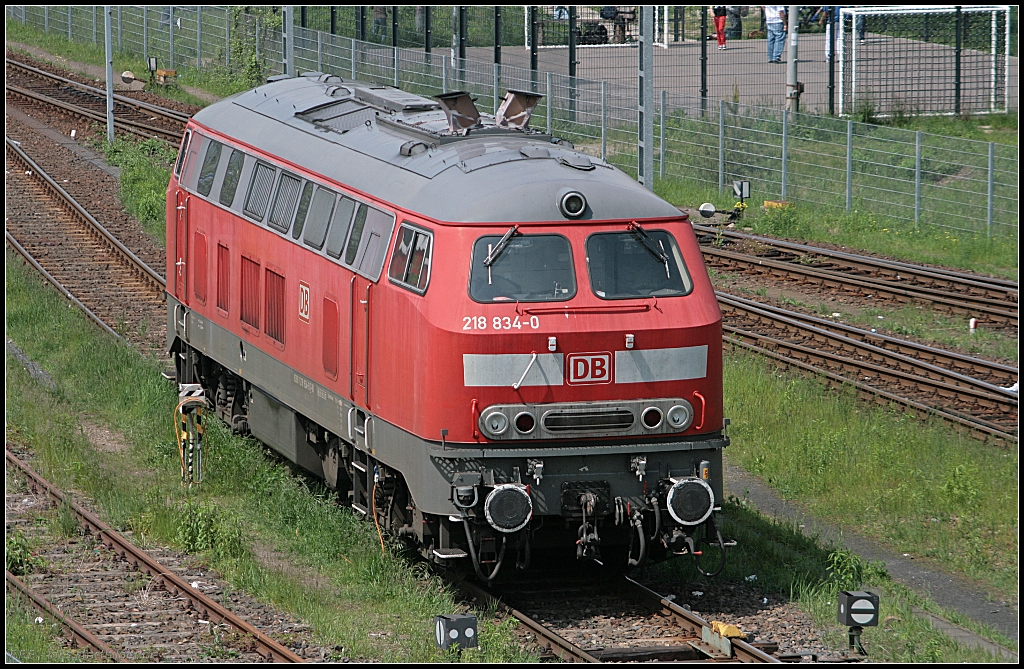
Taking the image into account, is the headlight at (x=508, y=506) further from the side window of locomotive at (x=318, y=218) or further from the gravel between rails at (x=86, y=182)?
the gravel between rails at (x=86, y=182)

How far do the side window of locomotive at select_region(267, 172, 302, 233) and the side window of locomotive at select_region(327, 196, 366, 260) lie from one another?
1.03m

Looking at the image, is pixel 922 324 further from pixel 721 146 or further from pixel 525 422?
pixel 525 422

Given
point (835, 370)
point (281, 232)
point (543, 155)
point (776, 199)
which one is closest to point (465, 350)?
point (543, 155)

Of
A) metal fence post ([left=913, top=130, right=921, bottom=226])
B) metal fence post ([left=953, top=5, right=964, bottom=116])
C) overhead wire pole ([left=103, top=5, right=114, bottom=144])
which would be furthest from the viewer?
metal fence post ([left=953, top=5, right=964, bottom=116])

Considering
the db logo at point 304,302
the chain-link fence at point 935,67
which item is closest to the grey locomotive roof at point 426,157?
the db logo at point 304,302

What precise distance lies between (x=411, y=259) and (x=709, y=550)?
147 inches

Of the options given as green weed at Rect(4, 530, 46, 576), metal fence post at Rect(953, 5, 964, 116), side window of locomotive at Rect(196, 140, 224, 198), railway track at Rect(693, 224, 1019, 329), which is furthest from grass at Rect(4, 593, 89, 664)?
metal fence post at Rect(953, 5, 964, 116)

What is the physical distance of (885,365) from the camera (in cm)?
1778

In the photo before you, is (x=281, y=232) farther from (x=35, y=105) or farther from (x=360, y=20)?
(x=360, y=20)

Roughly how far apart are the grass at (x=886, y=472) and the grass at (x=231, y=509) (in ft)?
14.3

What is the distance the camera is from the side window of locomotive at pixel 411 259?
10.8 metres

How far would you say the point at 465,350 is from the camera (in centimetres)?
1034

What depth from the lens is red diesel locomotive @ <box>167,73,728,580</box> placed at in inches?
409

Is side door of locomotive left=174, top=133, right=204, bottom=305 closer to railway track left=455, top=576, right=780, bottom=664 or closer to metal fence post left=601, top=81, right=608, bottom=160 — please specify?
railway track left=455, top=576, right=780, bottom=664
